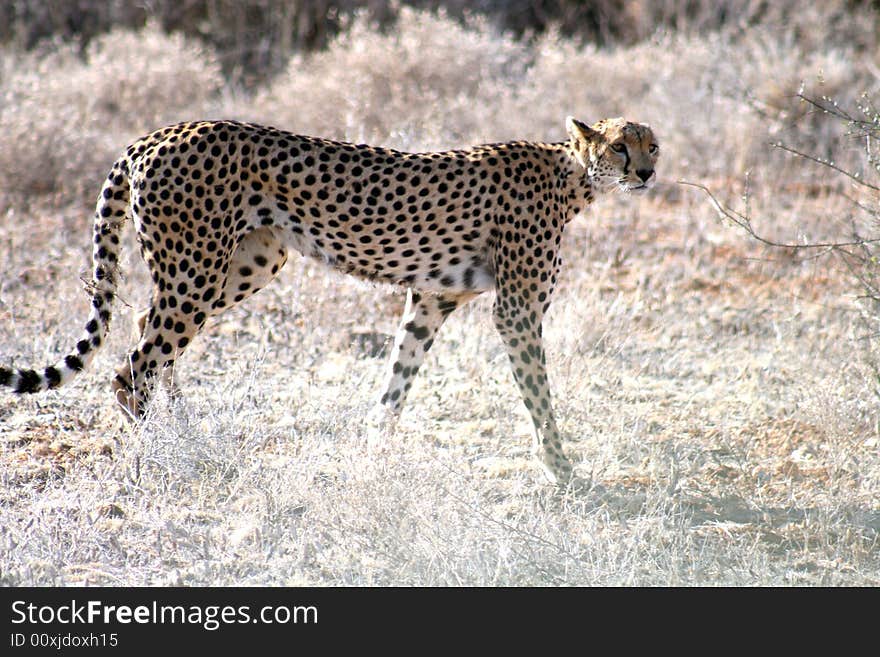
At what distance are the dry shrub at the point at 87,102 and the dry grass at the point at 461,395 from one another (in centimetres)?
3

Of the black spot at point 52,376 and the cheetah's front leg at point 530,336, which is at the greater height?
the cheetah's front leg at point 530,336

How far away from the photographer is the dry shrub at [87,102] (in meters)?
8.43

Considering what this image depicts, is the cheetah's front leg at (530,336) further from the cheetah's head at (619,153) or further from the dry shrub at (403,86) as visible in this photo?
the dry shrub at (403,86)

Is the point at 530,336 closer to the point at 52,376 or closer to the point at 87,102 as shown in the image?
the point at 52,376

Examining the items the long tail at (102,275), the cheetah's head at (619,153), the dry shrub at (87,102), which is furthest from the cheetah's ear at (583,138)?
the dry shrub at (87,102)

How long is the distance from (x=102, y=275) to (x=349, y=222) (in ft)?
3.19

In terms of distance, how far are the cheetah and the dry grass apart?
0.27m

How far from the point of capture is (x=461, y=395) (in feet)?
18.7

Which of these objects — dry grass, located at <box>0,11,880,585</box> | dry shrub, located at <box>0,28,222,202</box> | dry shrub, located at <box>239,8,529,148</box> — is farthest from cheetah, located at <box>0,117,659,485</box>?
dry shrub, located at <box>0,28,222,202</box>

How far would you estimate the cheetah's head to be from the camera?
4.83 metres

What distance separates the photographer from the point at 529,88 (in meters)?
10.2

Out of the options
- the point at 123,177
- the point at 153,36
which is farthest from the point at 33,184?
the point at 123,177

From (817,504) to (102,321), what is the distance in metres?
2.76

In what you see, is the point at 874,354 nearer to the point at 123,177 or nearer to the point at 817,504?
the point at 817,504
